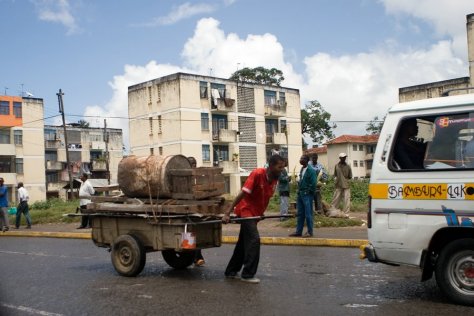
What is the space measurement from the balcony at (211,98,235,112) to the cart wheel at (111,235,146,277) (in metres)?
45.5

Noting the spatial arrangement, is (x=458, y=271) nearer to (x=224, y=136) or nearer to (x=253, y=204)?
(x=253, y=204)

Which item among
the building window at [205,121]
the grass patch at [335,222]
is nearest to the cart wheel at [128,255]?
the grass patch at [335,222]

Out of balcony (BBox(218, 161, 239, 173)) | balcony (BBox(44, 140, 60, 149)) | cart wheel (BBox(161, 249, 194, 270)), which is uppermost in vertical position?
balcony (BBox(44, 140, 60, 149))

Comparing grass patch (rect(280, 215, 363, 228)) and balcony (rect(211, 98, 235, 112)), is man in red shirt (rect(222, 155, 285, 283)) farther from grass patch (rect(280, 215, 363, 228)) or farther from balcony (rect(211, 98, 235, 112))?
balcony (rect(211, 98, 235, 112))

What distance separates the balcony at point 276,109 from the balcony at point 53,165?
2919 cm

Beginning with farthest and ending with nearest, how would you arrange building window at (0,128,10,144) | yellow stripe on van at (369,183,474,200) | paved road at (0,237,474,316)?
building window at (0,128,10,144)
paved road at (0,237,474,316)
yellow stripe on van at (369,183,474,200)

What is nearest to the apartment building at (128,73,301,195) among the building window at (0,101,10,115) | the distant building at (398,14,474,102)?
the building window at (0,101,10,115)

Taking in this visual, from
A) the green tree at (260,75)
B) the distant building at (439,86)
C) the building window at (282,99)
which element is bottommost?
the distant building at (439,86)

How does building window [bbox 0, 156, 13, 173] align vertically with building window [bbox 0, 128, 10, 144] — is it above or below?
below

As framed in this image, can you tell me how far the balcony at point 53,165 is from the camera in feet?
227

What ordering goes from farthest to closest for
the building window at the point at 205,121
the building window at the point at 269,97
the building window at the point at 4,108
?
the building window at the point at 269,97 → the building window at the point at 4,108 → the building window at the point at 205,121

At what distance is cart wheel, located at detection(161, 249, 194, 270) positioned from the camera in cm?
898

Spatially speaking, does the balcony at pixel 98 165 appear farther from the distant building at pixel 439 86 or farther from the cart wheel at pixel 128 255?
the cart wheel at pixel 128 255

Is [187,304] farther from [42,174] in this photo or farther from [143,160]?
[42,174]
